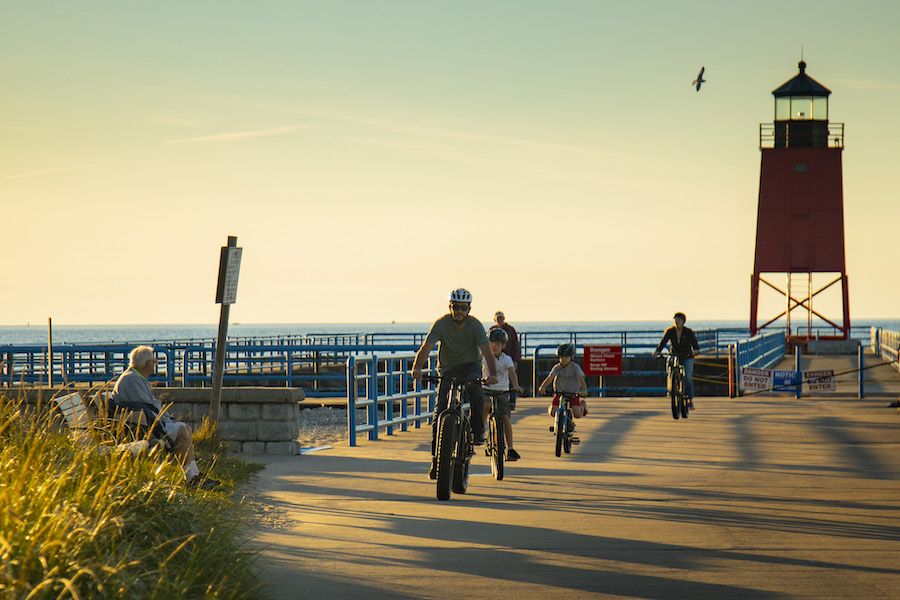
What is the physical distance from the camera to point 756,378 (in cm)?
2208

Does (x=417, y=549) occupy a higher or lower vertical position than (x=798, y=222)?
lower

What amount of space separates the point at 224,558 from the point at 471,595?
1395mm

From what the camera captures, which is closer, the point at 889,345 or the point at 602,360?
the point at 602,360

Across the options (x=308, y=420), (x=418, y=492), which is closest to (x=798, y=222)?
(x=308, y=420)

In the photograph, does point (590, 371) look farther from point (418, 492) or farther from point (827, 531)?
point (827, 531)

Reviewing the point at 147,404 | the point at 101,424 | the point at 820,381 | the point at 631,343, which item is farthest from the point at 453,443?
the point at 631,343

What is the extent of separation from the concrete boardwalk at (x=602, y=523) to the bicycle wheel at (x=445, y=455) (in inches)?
6.3

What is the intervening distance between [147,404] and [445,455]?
2.57 metres

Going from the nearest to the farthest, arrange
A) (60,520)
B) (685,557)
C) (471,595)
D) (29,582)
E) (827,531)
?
(29,582) < (60,520) < (471,595) < (685,557) < (827,531)

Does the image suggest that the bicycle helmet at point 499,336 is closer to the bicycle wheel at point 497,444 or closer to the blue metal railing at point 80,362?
the bicycle wheel at point 497,444

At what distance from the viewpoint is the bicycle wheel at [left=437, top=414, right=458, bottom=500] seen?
354 inches

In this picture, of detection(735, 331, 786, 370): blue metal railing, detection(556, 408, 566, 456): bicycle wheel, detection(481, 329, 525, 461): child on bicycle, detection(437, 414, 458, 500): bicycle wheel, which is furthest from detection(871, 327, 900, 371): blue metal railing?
detection(437, 414, 458, 500): bicycle wheel

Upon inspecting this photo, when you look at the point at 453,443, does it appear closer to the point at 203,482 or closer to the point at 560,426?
the point at 203,482

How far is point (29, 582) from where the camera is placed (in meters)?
4.51
